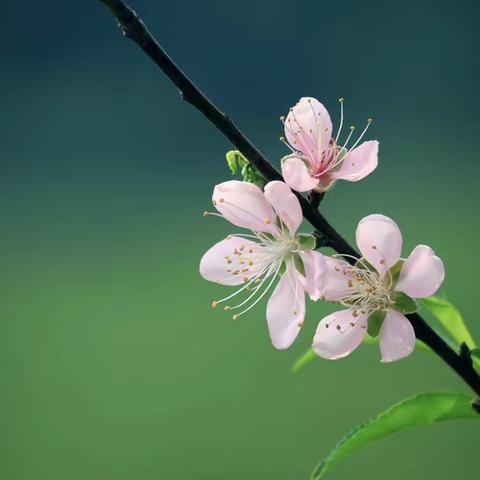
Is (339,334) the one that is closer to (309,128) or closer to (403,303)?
(403,303)

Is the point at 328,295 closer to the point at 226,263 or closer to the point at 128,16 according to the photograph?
the point at 226,263

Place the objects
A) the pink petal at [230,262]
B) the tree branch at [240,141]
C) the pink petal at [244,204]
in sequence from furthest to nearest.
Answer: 1. the pink petal at [230,262]
2. the pink petal at [244,204]
3. the tree branch at [240,141]

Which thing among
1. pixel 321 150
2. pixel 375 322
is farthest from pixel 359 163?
pixel 375 322

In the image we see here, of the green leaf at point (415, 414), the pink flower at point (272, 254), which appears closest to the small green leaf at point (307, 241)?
the pink flower at point (272, 254)

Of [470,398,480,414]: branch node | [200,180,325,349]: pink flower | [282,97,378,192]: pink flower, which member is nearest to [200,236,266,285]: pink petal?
[200,180,325,349]: pink flower

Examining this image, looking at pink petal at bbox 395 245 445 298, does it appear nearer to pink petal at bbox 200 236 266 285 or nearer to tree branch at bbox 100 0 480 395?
tree branch at bbox 100 0 480 395

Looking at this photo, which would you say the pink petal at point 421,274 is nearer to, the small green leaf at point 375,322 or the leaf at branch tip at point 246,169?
the small green leaf at point 375,322
